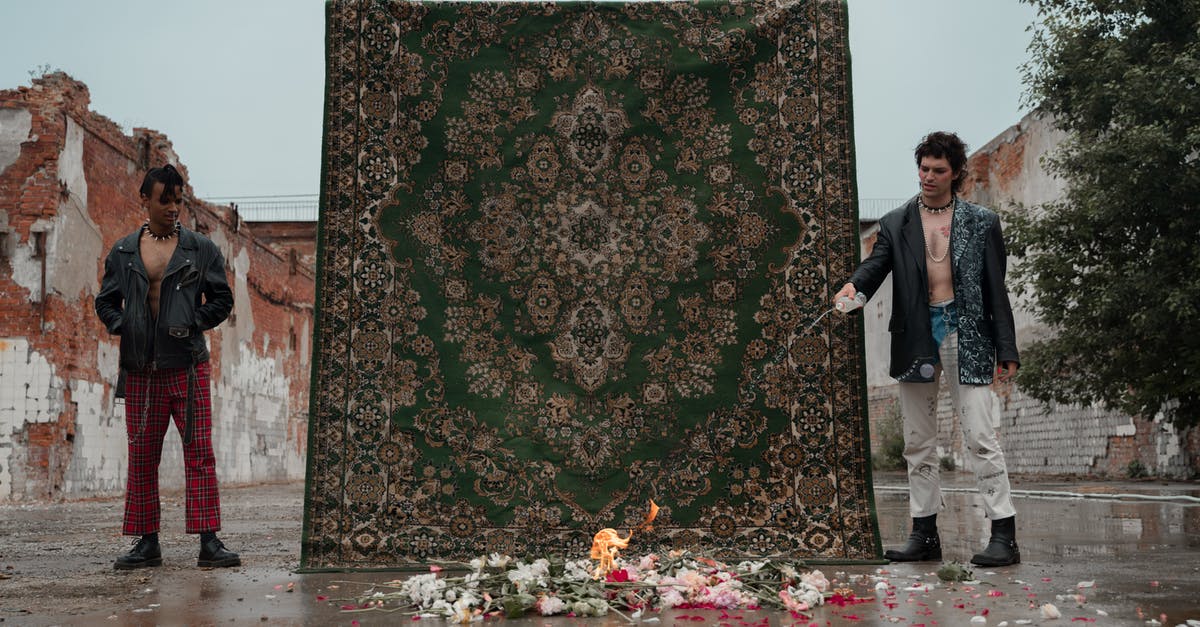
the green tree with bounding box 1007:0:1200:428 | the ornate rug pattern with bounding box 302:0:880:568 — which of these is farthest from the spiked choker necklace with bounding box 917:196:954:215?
the green tree with bounding box 1007:0:1200:428

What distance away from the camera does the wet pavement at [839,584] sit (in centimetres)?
330

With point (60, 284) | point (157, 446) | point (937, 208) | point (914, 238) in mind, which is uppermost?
point (60, 284)

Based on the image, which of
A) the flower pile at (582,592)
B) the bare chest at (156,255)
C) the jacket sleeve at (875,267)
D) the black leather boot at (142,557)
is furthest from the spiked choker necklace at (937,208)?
the black leather boot at (142,557)

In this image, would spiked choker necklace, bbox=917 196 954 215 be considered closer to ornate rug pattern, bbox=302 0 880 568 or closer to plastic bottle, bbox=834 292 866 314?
ornate rug pattern, bbox=302 0 880 568

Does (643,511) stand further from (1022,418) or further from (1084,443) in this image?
(1022,418)

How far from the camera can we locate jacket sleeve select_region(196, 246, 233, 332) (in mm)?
5016

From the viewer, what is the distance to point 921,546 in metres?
4.77

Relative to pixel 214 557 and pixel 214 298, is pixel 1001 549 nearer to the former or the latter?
pixel 214 557

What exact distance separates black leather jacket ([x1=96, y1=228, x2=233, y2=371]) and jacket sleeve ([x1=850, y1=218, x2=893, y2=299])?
296 cm

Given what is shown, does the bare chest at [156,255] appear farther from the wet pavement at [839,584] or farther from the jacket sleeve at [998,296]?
the jacket sleeve at [998,296]

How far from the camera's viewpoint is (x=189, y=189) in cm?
1817

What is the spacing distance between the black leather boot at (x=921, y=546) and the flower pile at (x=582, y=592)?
3.43 ft

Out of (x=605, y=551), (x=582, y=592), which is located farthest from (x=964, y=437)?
(x=582, y=592)

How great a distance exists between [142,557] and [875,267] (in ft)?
12.0
